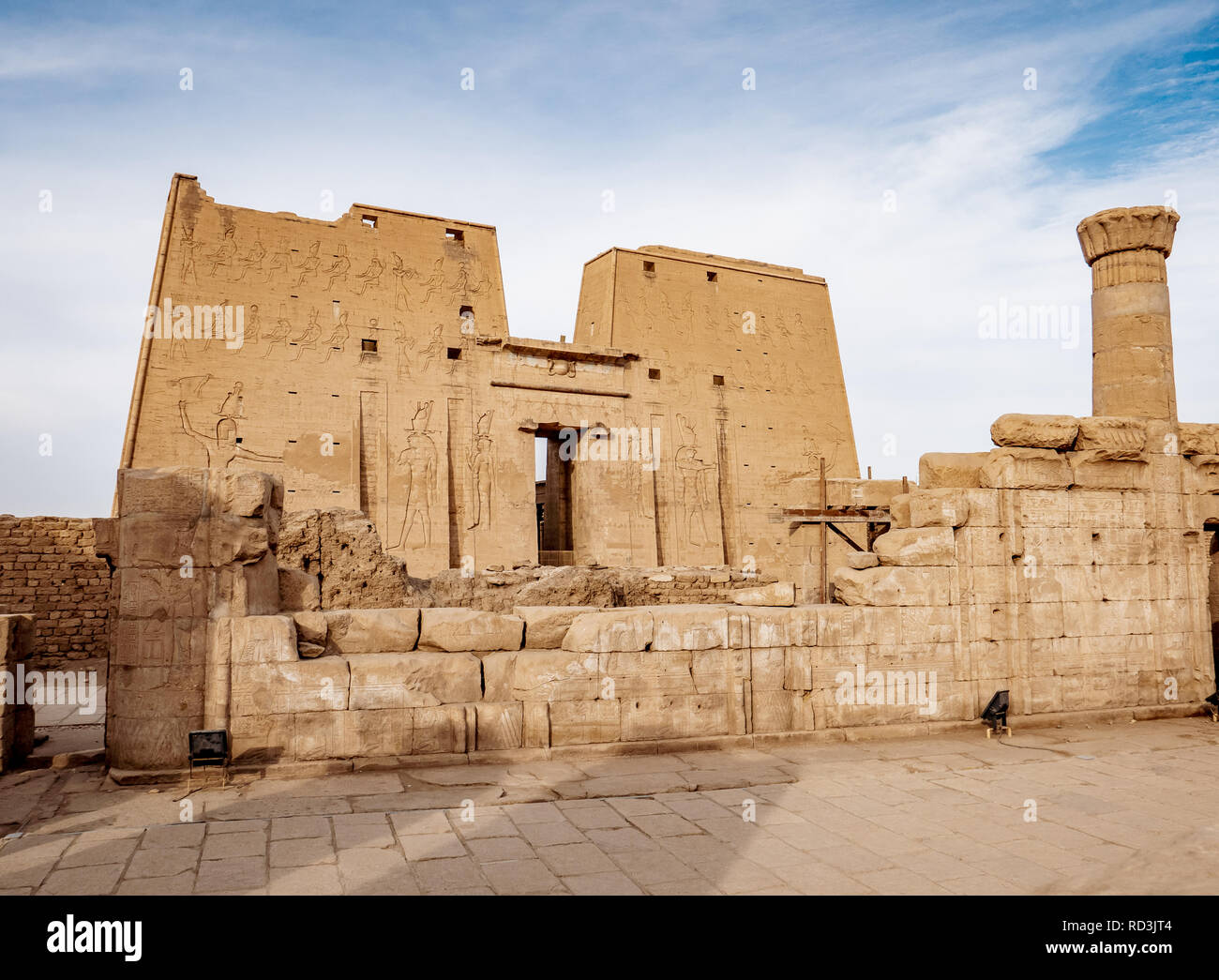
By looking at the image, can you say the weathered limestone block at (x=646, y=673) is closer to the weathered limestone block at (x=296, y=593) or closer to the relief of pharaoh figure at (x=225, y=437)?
the weathered limestone block at (x=296, y=593)

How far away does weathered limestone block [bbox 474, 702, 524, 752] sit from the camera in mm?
6520

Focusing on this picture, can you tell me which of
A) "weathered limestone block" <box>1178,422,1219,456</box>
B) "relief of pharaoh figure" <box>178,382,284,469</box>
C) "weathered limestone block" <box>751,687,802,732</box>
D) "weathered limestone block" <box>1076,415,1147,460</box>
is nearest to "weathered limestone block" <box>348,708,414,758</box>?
"weathered limestone block" <box>751,687,802,732</box>

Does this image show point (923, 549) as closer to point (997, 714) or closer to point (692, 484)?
point (997, 714)

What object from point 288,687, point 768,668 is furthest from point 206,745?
point 768,668

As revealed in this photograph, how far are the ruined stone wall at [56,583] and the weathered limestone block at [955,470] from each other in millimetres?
12811

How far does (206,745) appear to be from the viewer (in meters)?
5.64

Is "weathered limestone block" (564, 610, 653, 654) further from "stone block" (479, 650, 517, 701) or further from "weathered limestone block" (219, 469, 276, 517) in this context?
"weathered limestone block" (219, 469, 276, 517)

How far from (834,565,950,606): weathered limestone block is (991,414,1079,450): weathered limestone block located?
157cm

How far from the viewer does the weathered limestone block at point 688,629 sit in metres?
7.11

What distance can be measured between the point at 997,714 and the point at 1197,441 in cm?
415

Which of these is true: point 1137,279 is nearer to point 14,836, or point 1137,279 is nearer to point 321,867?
point 321,867
